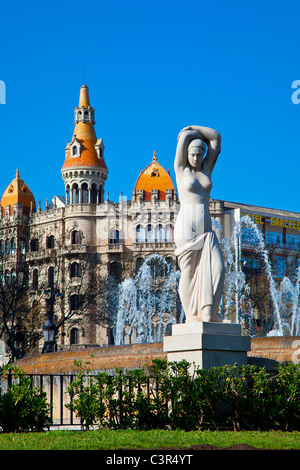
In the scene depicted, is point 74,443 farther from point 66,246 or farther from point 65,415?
point 66,246

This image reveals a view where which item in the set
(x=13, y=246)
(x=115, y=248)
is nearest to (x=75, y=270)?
(x=115, y=248)

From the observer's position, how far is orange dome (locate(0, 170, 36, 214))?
8031 centimetres

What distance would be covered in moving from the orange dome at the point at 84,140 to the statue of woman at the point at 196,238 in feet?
217

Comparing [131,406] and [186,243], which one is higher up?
[186,243]

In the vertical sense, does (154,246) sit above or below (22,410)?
above

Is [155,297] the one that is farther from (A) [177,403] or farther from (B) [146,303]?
(A) [177,403]

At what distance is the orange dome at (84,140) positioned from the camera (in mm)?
76812

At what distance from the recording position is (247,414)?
945 cm

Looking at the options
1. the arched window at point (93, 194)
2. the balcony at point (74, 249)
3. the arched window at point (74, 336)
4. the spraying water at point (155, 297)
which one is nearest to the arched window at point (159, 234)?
the spraying water at point (155, 297)

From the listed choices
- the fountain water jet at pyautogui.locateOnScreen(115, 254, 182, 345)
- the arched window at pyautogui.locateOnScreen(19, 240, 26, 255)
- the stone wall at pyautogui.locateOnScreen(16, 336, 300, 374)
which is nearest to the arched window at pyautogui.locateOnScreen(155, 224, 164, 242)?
the fountain water jet at pyautogui.locateOnScreen(115, 254, 182, 345)

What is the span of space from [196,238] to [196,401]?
2.19 m

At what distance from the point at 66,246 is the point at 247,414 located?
6370cm

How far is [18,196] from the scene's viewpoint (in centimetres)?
8025
